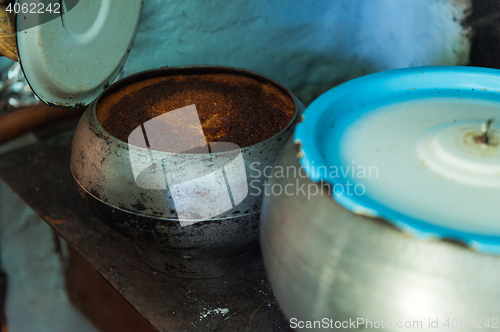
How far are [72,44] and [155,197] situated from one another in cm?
47

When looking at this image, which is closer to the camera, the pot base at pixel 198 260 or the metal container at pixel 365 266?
the metal container at pixel 365 266

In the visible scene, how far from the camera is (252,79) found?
123cm

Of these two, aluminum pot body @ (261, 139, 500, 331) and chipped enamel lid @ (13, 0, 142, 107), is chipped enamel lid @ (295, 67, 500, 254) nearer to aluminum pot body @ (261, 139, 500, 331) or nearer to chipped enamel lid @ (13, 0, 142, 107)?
aluminum pot body @ (261, 139, 500, 331)

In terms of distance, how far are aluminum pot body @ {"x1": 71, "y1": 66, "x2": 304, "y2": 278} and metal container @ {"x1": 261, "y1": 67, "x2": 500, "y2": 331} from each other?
291 millimetres

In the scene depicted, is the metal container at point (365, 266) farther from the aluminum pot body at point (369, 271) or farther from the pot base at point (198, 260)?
the pot base at point (198, 260)

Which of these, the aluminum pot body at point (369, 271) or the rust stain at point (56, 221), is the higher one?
the aluminum pot body at point (369, 271)

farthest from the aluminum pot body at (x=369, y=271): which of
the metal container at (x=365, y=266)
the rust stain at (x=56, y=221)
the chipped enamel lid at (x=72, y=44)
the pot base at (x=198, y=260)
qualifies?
the rust stain at (x=56, y=221)

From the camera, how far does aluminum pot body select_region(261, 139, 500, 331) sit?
47 centimetres

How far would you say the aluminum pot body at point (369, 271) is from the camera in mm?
472

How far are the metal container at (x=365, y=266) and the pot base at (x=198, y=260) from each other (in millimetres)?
452

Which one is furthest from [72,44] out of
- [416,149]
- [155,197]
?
[416,149]

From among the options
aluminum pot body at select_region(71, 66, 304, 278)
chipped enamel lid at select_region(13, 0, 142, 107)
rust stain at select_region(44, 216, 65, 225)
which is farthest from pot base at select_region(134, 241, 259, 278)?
chipped enamel lid at select_region(13, 0, 142, 107)

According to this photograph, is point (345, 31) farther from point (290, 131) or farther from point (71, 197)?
point (71, 197)

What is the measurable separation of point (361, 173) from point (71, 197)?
1.09 metres
